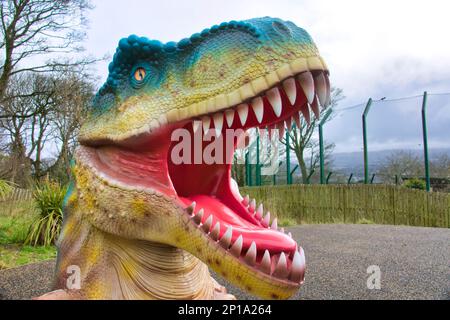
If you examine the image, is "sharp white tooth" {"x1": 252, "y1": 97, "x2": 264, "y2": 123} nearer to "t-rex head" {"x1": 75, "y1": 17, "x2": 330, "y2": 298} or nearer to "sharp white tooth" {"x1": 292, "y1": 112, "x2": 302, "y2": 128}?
"t-rex head" {"x1": 75, "y1": 17, "x2": 330, "y2": 298}

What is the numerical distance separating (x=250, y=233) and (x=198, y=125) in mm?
509

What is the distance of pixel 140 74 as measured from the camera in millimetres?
1854

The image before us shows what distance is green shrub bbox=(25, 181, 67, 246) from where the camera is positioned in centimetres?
809

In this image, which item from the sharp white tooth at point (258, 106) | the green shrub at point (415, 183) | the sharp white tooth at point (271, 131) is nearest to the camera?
the sharp white tooth at point (258, 106)

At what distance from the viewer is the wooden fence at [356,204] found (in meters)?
10.9

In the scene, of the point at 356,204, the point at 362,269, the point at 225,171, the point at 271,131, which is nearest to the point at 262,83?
the point at 271,131

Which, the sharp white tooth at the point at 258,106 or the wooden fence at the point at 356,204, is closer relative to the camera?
the sharp white tooth at the point at 258,106

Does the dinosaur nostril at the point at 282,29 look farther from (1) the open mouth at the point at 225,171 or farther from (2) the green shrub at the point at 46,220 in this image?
(2) the green shrub at the point at 46,220

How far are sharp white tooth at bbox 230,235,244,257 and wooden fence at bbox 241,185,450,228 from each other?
10678 millimetres

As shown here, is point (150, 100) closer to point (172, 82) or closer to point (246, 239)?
point (172, 82)

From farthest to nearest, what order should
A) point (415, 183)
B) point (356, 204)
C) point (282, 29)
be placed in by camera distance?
1. point (415, 183)
2. point (356, 204)
3. point (282, 29)

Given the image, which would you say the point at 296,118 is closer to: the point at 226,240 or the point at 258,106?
the point at 258,106

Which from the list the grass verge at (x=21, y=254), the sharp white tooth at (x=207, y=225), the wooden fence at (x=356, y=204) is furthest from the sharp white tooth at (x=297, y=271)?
the wooden fence at (x=356, y=204)

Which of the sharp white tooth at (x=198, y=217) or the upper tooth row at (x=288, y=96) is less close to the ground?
the upper tooth row at (x=288, y=96)
